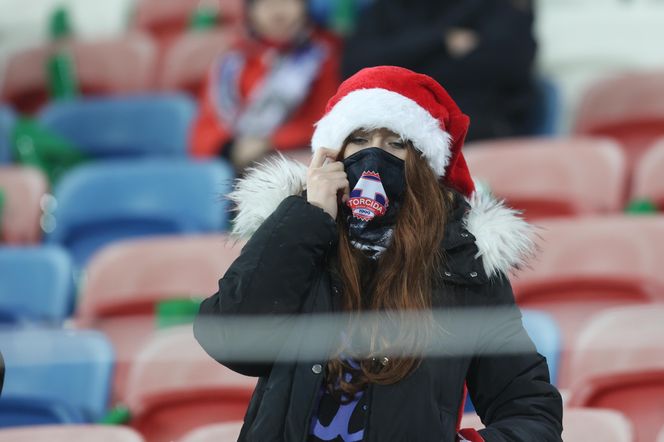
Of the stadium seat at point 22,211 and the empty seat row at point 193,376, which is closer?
the empty seat row at point 193,376

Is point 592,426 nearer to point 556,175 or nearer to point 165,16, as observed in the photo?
point 556,175

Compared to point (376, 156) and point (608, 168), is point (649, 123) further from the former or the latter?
point (376, 156)

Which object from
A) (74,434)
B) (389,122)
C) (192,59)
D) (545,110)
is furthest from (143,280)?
(192,59)

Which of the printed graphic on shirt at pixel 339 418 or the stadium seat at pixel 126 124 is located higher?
the stadium seat at pixel 126 124

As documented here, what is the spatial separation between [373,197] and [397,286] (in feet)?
0.38

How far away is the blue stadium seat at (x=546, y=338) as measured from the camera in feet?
7.15

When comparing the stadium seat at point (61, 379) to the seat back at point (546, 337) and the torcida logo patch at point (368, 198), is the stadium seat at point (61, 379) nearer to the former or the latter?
the seat back at point (546, 337)

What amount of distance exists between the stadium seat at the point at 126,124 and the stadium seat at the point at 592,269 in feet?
5.10

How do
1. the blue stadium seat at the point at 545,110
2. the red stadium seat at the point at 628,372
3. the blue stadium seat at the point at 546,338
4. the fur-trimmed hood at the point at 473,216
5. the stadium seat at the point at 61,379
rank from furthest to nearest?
1. the blue stadium seat at the point at 545,110
2. the stadium seat at the point at 61,379
3. the blue stadium seat at the point at 546,338
4. the red stadium seat at the point at 628,372
5. the fur-trimmed hood at the point at 473,216

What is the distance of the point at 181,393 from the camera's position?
224 centimetres

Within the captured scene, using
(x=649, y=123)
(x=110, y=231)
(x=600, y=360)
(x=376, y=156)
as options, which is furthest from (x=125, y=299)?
(x=649, y=123)

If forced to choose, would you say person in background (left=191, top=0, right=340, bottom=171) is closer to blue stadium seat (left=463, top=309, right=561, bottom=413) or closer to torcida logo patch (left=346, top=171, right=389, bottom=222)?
blue stadium seat (left=463, top=309, right=561, bottom=413)

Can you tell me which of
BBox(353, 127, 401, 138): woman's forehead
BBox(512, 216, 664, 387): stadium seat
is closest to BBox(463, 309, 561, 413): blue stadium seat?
BBox(512, 216, 664, 387): stadium seat

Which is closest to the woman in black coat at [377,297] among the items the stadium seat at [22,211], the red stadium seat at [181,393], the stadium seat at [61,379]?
the red stadium seat at [181,393]
